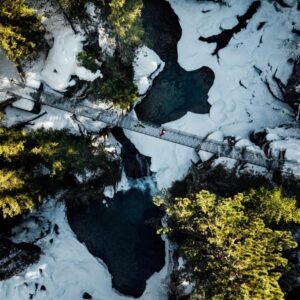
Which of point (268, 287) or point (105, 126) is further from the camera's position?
point (105, 126)

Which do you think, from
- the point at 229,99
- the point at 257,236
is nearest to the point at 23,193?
the point at 257,236

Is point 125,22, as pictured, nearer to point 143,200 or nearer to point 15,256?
point 143,200

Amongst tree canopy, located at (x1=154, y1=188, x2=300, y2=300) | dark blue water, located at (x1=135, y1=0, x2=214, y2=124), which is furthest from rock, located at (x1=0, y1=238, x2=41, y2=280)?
dark blue water, located at (x1=135, y1=0, x2=214, y2=124)

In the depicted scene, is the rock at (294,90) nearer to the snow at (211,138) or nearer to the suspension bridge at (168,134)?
the suspension bridge at (168,134)

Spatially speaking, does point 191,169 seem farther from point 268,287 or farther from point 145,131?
point 268,287

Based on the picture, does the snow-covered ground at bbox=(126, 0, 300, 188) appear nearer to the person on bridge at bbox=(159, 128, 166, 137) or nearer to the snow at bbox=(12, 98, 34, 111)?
the person on bridge at bbox=(159, 128, 166, 137)

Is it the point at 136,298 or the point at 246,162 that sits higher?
the point at 246,162
